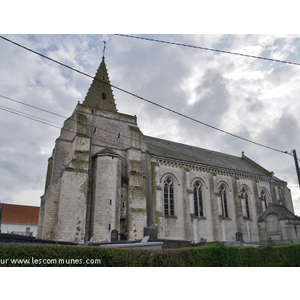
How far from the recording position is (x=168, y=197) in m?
27.2

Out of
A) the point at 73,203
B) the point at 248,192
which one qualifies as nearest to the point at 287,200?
the point at 248,192

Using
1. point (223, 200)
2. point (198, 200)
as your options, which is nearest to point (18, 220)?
point (198, 200)

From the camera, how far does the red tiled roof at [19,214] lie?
4924cm

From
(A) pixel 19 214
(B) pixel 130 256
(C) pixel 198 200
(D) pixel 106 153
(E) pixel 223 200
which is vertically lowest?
(B) pixel 130 256

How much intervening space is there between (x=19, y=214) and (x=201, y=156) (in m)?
37.1

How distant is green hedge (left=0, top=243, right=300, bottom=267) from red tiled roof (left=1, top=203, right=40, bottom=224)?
155 ft

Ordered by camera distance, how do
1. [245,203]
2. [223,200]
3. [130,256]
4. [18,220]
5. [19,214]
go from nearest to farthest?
[130,256] < [223,200] < [245,203] < [18,220] < [19,214]

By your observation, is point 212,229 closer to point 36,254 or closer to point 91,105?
point 91,105

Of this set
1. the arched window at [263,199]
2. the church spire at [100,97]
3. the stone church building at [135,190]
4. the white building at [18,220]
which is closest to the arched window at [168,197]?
the stone church building at [135,190]

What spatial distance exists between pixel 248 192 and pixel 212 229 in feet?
30.1

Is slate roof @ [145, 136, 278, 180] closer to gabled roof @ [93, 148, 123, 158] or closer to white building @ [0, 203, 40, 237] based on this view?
gabled roof @ [93, 148, 123, 158]

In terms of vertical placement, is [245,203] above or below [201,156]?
below

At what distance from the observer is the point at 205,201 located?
2962cm

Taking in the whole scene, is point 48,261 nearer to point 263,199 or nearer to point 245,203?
point 245,203
